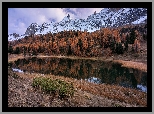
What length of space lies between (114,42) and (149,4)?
1.99 m

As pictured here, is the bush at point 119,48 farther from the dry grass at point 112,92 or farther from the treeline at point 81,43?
the dry grass at point 112,92

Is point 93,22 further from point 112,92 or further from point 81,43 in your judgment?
point 112,92

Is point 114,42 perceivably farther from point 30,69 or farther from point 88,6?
point 30,69

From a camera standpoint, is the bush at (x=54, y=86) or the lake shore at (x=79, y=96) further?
the bush at (x=54, y=86)

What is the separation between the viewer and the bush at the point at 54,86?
10547 mm

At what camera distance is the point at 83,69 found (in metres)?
11.2

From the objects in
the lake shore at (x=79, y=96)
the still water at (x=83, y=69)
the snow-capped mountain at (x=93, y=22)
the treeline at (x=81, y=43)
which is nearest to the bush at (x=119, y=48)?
the treeline at (x=81, y=43)

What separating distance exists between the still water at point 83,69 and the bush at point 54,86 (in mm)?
320

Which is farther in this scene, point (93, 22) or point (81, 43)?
point (81, 43)

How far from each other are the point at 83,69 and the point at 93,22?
191 cm

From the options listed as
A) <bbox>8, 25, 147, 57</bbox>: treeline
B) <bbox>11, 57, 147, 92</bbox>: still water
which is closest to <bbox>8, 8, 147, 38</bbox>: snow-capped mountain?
<bbox>8, 25, 147, 57</bbox>: treeline

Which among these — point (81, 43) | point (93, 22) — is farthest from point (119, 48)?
point (81, 43)

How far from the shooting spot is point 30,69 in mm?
11125

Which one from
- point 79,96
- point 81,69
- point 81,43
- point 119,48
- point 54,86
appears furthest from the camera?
point 81,43
